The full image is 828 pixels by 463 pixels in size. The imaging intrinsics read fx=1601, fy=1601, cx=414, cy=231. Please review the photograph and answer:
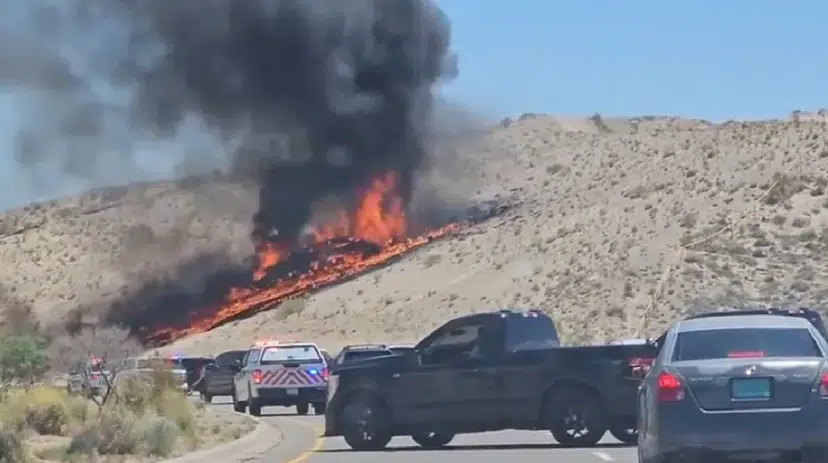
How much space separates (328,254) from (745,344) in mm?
55634

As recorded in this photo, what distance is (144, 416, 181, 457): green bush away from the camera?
20375 mm

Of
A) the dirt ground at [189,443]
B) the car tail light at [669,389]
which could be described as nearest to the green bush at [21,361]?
the dirt ground at [189,443]

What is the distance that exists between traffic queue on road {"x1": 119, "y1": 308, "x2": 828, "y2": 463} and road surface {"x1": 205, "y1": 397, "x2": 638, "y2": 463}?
1.23 feet

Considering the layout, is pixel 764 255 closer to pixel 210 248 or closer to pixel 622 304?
pixel 622 304

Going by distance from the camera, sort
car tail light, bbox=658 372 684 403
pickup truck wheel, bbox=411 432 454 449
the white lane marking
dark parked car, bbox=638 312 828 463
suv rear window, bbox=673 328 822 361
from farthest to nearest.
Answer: pickup truck wheel, bbox=411 432 454 449 → the white lane marking → suv rear window, bbox=673 328 822 361 → car tail light, bbox=658 372 684 403 → dark parked car, bbox=638 312 828 463

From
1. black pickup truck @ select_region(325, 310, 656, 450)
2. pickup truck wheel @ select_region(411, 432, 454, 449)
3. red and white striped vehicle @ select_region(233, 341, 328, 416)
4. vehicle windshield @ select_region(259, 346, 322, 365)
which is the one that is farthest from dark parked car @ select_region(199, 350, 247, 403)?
black pickup truck @ select_region(325, 310, 656, 450)

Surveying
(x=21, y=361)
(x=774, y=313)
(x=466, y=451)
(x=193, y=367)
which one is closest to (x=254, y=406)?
(x=21, y=361)

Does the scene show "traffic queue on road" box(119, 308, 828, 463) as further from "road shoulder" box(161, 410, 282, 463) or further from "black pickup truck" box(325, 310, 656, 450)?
"road shoulder" box(161, 410, 282, 463)

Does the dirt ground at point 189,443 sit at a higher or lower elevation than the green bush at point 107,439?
lower

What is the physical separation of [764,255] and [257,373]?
31054 millimetres

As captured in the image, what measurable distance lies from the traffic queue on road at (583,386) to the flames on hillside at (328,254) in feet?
74.5

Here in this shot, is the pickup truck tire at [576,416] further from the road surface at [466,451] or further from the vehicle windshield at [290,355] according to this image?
the vehicle windshield at [290,355]

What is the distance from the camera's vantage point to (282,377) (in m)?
34.5

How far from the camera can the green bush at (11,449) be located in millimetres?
17484
